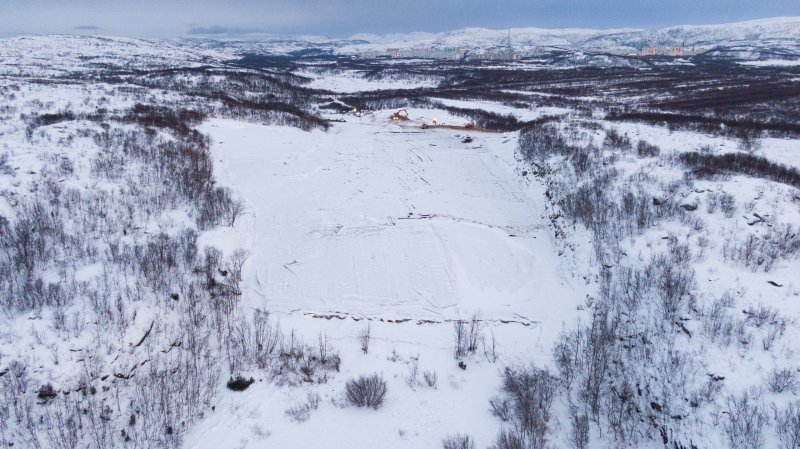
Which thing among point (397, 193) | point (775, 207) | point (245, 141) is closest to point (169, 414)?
point (397, 193)

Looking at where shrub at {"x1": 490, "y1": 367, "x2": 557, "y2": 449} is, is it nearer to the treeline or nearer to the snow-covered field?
the snow-covered field

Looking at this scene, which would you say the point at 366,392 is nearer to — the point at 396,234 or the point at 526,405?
the point at 526,405

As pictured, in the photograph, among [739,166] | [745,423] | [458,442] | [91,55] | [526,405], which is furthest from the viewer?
[91,55]

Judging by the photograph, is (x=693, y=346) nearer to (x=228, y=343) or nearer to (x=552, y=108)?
(x=228, y=343)

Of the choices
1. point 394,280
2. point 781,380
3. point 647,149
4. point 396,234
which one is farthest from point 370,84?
point 781,380

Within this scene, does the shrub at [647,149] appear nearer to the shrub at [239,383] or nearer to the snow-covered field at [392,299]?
the snow-covered field at [392,299]
